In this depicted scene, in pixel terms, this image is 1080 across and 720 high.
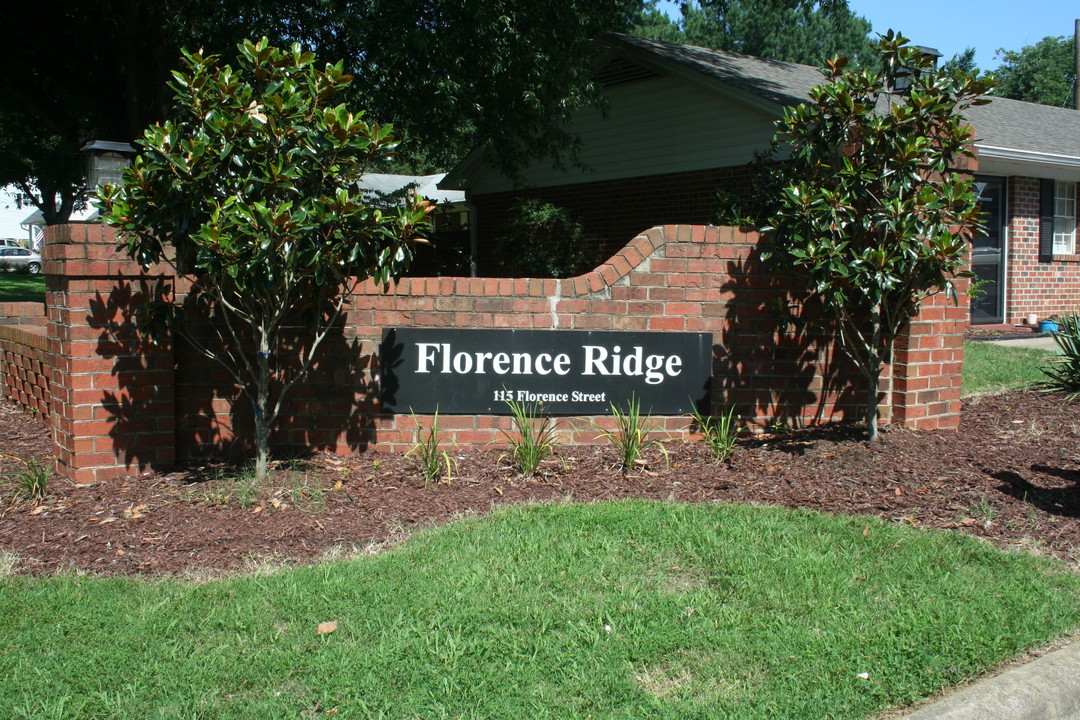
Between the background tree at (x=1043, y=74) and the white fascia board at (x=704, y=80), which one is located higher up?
the background tree at (x=1043, y=74)

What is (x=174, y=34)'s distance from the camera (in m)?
10.5

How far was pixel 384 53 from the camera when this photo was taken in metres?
10.6

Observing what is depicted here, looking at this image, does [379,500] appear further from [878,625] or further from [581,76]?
[581,76]

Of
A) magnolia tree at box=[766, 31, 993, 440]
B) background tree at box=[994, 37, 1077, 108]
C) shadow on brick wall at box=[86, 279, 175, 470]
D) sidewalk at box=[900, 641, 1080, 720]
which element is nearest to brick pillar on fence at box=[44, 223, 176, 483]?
shadow on brick wall at box=[86, 279, 175, 470]

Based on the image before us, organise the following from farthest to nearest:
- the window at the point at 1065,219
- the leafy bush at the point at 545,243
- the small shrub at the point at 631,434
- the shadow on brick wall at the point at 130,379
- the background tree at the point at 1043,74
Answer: the background tree at the point at 1043,74 → the window at the point at 1065,219 → the leafy bush at the point at 545,243 → the small shrub at the point at 631,434 → the shadow on brick wall at the point at 130,379

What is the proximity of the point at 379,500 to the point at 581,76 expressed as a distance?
26.2 feet

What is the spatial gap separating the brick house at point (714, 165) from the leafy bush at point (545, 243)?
680 millimetres

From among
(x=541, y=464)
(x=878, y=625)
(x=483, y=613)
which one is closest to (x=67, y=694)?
(x=483, y=613)

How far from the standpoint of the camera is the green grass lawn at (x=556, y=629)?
3332 millimetres

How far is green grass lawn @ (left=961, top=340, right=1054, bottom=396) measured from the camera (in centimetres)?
890

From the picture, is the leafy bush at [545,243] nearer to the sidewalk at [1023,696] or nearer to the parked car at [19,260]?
the sidewalk at [1023,696]

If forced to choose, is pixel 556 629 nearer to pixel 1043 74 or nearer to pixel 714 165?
pixel 714 165

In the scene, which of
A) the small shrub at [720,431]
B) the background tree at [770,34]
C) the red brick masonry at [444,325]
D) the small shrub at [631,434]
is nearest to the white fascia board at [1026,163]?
the red brick masonry at [444,325]

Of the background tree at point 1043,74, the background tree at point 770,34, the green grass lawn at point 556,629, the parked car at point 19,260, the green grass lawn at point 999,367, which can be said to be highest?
the background tree at point 770,34
